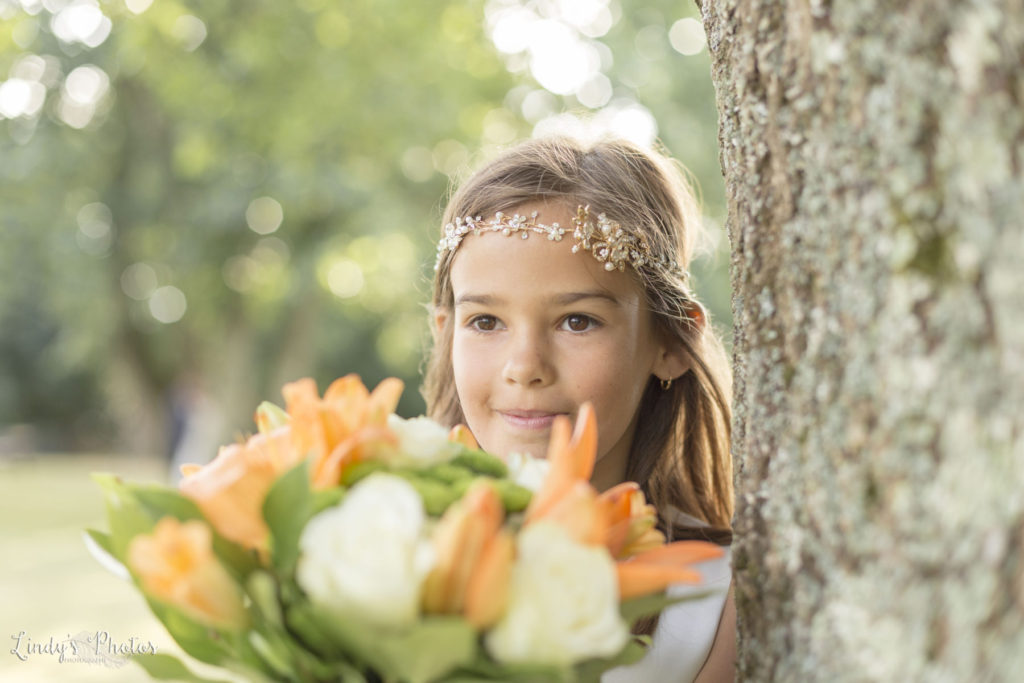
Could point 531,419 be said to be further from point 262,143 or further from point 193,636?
point 262,143

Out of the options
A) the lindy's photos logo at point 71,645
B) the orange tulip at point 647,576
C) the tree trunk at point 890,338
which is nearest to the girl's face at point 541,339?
the tree trunk at point 890,338

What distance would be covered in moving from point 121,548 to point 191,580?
188mm

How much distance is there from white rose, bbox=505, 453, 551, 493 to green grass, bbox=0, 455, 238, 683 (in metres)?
1.44

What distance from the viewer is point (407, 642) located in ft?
3.23

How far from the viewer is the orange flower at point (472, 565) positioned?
1008 mm

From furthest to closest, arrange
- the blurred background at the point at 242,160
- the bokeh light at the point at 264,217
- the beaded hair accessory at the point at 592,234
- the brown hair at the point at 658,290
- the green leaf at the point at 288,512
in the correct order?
the bokeh light at the point at 264,217 → the blurred background at the point at 242,160 → the brown hair at the point at 658,290 → the beaded hair accessory at the point at 592,234 → the green leaf at the point at 288,512

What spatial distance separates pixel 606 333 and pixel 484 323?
0.34m

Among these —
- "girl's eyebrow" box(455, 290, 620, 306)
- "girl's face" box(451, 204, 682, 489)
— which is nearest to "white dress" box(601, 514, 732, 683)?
"girl's face" box(451, 204, 682, 489)

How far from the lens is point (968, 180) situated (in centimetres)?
106

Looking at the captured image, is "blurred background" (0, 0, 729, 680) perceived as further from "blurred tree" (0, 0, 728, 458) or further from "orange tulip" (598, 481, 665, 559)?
"orange tulip" (598, 481, 665, 559)

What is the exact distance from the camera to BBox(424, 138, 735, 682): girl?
2336mm

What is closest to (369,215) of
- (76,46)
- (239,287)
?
(239,287)

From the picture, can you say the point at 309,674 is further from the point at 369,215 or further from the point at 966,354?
the point at 369,215

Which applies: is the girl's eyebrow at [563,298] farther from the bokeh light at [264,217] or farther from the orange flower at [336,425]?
the bokeh light at [264,217]
